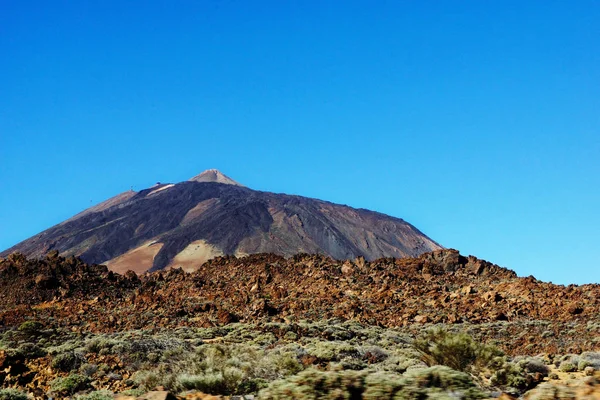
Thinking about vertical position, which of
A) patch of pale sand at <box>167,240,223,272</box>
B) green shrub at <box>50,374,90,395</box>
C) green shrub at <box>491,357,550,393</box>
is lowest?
green shrub at <box>491,357,550,393</box>

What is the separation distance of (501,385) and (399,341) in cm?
790

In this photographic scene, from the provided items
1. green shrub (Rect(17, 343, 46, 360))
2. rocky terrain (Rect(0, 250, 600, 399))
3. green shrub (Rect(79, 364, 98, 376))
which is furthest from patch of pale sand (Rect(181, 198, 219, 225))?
green shrub (Rect(79, 364, 98, 376))

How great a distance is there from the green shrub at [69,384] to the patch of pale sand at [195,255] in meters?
103

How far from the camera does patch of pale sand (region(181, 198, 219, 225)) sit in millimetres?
163175

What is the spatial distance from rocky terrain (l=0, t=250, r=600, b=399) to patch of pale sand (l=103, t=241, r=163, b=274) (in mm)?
83617

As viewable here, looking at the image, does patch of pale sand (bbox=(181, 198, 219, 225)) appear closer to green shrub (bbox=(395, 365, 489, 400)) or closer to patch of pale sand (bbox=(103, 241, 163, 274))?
patch of pale sand (bbox=(103, 241, 163, 274))

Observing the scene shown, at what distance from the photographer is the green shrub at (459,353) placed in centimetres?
1458

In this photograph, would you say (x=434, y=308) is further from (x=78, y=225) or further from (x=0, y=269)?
(x=78, y=225)

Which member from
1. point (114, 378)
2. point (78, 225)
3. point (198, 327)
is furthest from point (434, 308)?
point (78, 225)

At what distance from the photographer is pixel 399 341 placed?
70.0 ft

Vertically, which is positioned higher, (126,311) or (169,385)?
(126,311)

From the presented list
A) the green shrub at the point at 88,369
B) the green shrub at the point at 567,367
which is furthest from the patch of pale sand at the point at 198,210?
the green shrub at the point at 567,367

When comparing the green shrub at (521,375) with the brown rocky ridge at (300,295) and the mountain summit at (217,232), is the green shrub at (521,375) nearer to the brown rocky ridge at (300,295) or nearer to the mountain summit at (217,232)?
the brown rocky ridge at (300,295)

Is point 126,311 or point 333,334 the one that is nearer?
point 333,334
